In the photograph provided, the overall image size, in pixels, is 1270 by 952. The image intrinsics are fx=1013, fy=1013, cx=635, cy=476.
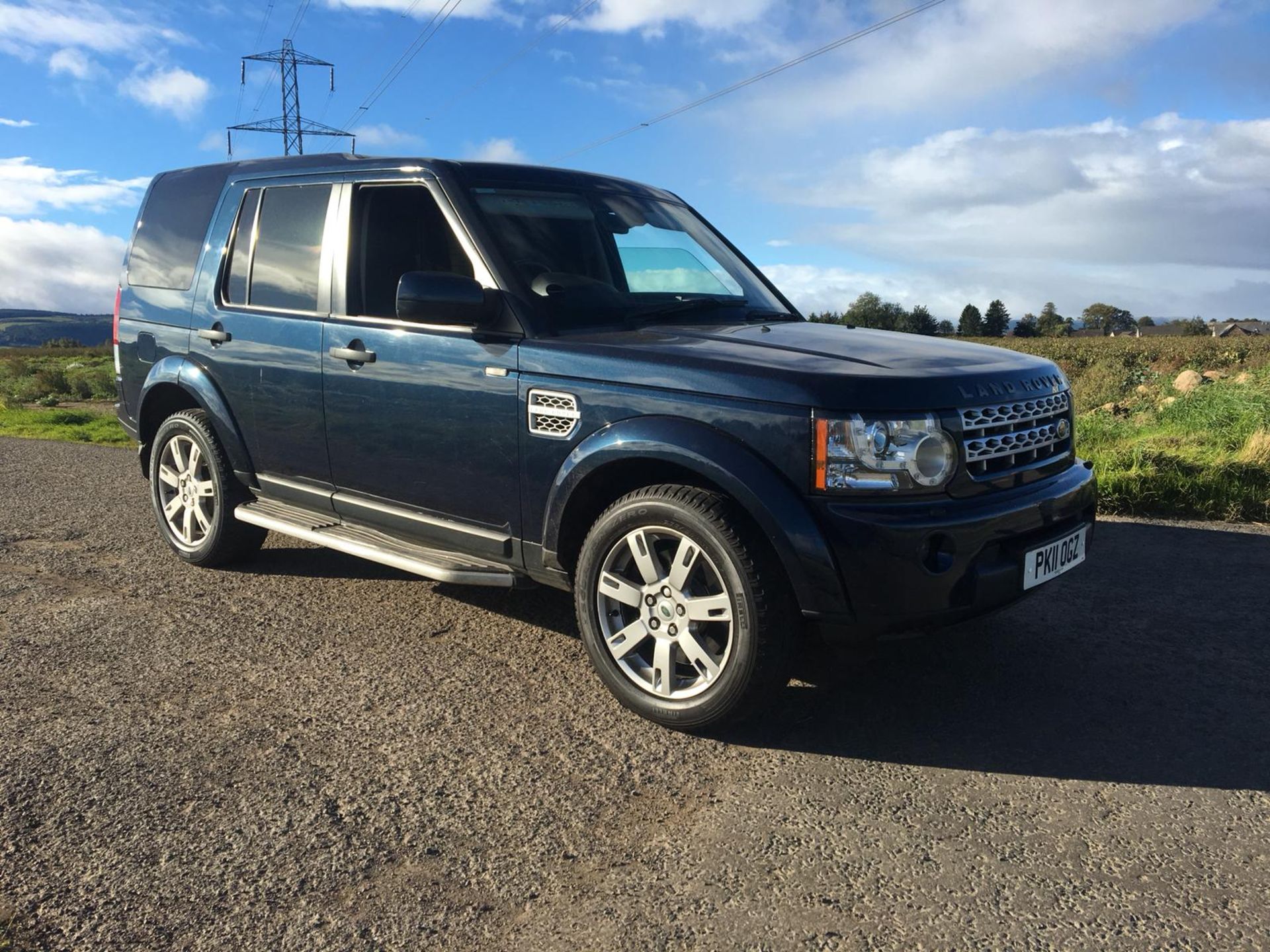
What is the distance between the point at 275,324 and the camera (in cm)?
473

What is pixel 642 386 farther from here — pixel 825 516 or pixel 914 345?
pixel 914 345

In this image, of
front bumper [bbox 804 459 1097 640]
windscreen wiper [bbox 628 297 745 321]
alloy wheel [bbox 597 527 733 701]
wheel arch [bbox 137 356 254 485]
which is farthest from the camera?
wheel arch [bbox 137 356 254 485]

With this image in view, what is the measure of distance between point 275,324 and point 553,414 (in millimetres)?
1837

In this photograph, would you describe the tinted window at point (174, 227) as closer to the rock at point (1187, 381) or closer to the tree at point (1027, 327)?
Result: the rock at point (1187, 381)

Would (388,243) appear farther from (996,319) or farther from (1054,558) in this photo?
(996,319)

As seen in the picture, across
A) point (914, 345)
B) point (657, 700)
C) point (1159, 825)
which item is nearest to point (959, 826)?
point (1159, 825)

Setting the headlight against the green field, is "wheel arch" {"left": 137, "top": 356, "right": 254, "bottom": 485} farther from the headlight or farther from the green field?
the green field

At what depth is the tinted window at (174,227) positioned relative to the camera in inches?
214

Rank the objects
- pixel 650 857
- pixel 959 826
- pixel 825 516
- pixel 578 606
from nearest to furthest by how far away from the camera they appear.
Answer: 1. pixel 650 857
2. pixel 959 826
3. pixel 825 516
4. pixel 578 606

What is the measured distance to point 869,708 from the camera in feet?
11.9

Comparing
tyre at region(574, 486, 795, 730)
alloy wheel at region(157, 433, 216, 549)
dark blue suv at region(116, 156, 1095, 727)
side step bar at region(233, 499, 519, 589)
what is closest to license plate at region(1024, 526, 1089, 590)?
dark blue suv at region(116, 156, 1095, 727)

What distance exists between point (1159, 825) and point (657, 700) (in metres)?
1.53

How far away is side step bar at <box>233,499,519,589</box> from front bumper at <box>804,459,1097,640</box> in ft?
A: 4.60

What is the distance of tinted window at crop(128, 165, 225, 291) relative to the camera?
5.44 m
